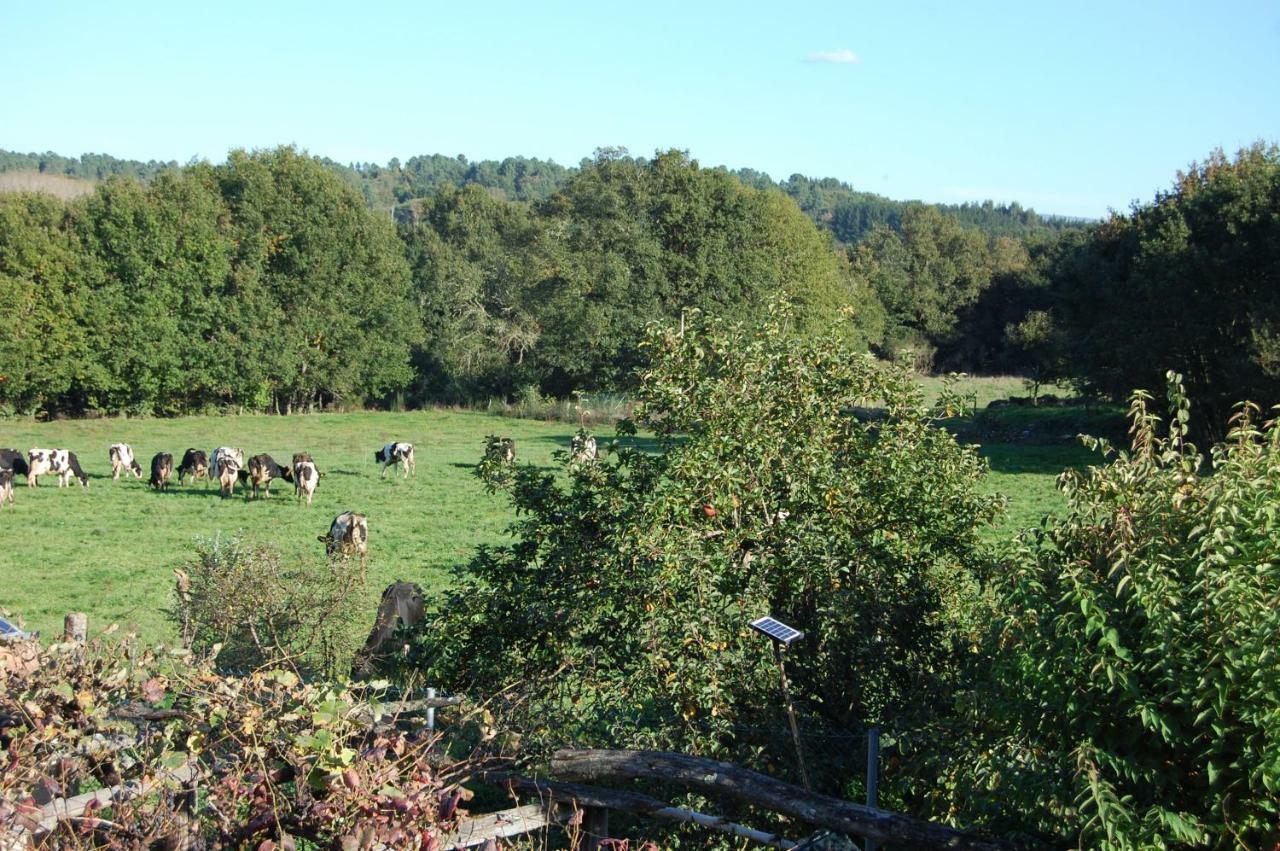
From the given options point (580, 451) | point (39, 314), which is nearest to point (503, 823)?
point (580, 451)

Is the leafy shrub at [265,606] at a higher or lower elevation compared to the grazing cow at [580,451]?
lower

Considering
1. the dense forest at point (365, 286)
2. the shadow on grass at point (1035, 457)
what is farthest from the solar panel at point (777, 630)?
the dense forest at point (365, 286)

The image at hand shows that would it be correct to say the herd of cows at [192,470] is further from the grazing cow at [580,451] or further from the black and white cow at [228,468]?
the grazing cow at [580,451]

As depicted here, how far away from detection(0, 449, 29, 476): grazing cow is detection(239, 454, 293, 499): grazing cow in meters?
6.14

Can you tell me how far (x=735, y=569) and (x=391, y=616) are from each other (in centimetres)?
591

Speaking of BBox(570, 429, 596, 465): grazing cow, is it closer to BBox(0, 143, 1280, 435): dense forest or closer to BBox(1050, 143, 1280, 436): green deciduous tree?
BBox(1050, 143, 1280, 436): green deciduous tree

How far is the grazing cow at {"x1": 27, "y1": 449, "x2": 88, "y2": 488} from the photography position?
29.5 m

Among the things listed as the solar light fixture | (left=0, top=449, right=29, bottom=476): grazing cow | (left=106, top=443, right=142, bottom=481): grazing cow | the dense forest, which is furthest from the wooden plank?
the dense forest

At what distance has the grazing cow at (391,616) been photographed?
1131cm

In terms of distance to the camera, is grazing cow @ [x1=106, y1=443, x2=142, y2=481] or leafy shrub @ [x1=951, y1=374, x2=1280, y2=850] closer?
leafy shrub @ [x1=951, y1=374, x2=1280, y2=850]

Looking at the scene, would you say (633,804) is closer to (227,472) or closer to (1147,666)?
(1147,666)

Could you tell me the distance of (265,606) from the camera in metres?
10.9

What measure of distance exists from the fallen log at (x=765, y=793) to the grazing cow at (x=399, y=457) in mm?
27047

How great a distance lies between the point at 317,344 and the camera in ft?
178
